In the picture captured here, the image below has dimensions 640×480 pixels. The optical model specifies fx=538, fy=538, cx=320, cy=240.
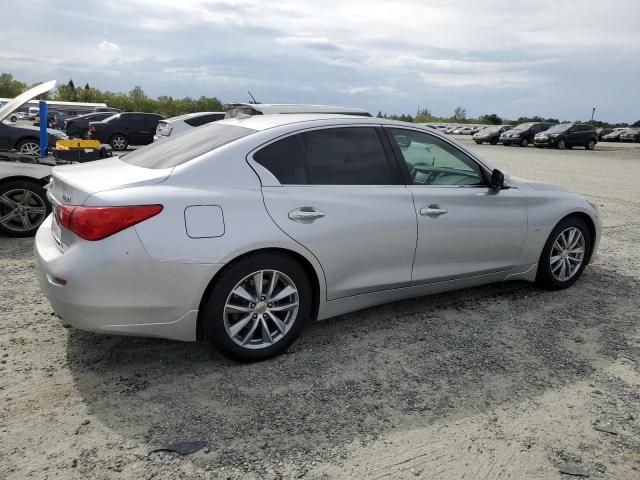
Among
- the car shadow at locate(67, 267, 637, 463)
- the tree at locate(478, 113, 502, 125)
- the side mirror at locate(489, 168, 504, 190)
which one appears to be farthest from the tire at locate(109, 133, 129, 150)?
the tree at locate(478, 113, 502, 125)

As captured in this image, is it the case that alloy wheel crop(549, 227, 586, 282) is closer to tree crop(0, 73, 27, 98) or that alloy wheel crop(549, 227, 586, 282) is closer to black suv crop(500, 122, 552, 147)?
black suv crop(500, 122, 552, 147)

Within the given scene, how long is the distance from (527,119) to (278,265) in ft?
276

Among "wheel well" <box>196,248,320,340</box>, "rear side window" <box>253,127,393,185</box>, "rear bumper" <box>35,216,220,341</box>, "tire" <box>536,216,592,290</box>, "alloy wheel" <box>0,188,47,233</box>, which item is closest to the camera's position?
"rear bumper" <box>35,216,220,341</box>

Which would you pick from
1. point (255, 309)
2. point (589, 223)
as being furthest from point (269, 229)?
point (589, 223)

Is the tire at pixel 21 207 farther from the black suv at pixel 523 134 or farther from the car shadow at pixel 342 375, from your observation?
the black suv at pixel 523 134

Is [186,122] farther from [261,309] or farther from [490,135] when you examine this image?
[490,135]

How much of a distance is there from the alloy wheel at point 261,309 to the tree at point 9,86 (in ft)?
332

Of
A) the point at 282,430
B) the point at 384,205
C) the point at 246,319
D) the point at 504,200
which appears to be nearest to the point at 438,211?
the point at 384,205

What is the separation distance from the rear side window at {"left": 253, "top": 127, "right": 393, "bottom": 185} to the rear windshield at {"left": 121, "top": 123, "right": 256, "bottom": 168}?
288mm

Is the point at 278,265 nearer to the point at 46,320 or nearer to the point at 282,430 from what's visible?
the point at 282,430

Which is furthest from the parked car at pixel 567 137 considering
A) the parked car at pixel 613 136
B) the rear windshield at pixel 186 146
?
the rear windshield at pixel 186 146

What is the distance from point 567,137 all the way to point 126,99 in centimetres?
6920

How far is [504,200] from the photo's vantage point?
4547mm

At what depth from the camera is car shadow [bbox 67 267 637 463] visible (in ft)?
9.32
